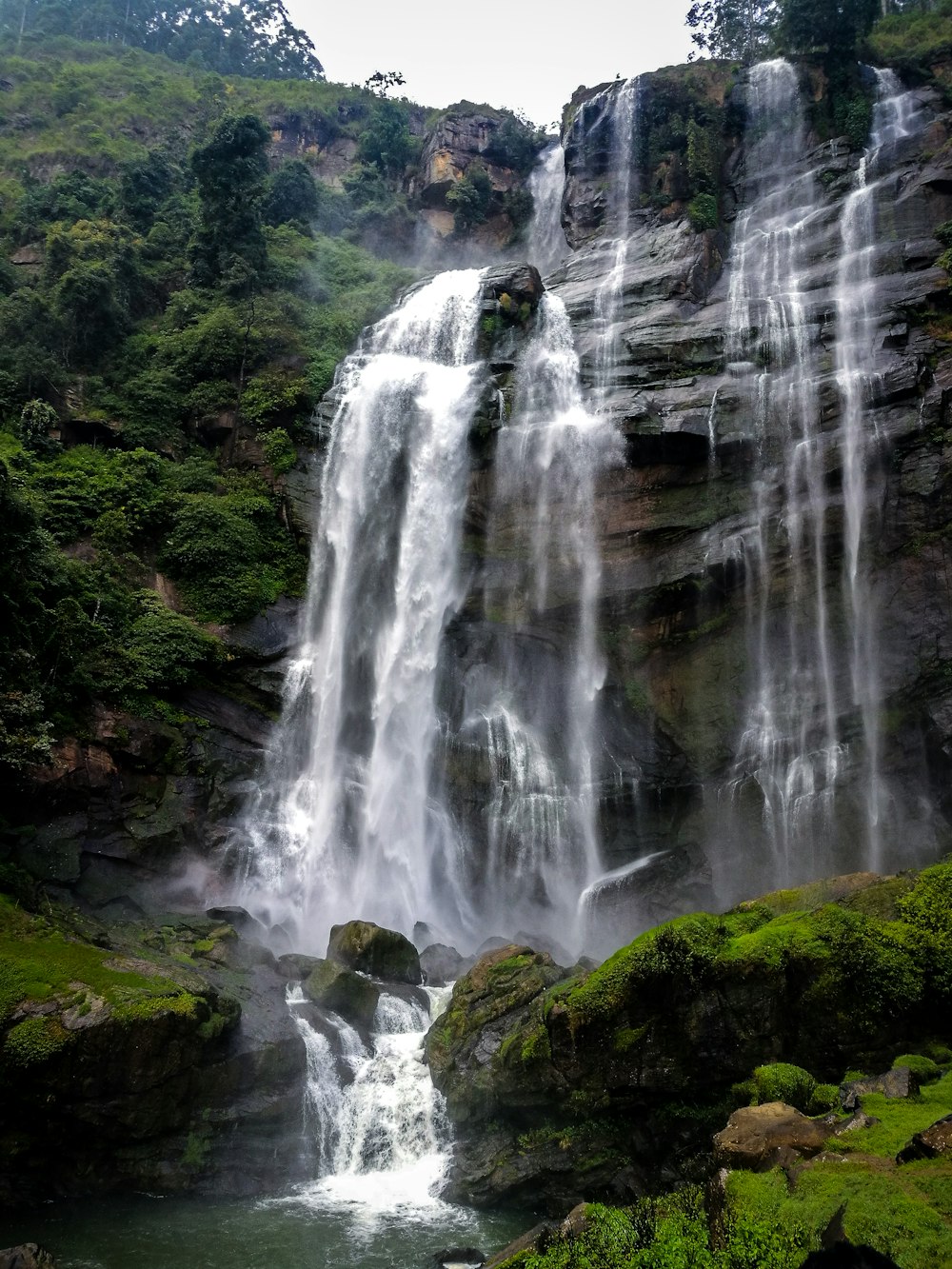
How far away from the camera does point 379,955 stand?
15656mm

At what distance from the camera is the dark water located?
942cm

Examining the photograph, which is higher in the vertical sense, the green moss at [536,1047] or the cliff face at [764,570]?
the cliff face at [764,570]

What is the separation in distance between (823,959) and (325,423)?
21.6 metres

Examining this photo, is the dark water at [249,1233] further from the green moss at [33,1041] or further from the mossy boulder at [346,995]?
the mossy boulder at [346,995]

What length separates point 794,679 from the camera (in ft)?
65.8

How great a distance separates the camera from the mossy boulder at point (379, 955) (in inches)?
614

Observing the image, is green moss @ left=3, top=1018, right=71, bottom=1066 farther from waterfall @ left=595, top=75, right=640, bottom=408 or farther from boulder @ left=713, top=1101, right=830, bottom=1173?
waterfall @ left=595, top=75, right=640, bottom=408

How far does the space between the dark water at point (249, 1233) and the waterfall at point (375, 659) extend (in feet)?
25.2

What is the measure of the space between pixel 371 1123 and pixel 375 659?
1234cm

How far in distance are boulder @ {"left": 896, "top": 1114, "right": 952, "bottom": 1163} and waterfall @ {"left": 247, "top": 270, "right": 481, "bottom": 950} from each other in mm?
14597

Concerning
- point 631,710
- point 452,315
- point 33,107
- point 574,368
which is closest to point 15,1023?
point 631,710

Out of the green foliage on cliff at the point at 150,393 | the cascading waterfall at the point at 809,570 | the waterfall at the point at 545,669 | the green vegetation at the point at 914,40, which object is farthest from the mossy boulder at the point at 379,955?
the green vegetation at the point at 914,40

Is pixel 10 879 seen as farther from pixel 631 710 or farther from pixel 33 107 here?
pixel 33 107

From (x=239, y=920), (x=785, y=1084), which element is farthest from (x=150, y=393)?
(x=785, y=1084)
